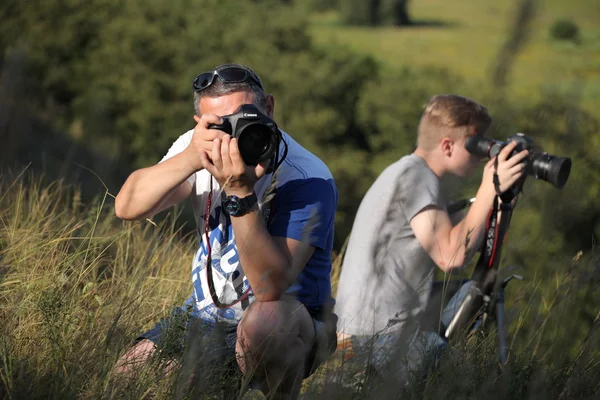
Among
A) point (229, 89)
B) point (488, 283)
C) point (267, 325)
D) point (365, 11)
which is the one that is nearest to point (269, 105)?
point (229, 89)

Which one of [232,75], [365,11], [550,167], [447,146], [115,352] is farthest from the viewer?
[365,11]

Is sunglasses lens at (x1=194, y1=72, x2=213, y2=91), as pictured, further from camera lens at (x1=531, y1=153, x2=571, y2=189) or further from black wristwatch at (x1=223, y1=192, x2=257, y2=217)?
camera lens at (x1=531, y1=153, x2=571, y2=189)

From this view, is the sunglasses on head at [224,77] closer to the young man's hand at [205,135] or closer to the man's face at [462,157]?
the young man's hand at [205,135]

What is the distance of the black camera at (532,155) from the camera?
9.82 ft

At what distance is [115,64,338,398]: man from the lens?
2166mm

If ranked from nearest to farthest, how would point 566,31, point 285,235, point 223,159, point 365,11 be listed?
point 566,31
point 223,159
point 285,235
point 365,11

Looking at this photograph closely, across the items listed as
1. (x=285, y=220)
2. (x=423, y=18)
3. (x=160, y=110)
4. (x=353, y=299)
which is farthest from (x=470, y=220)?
(x=423, y=18)

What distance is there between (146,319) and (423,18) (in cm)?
3710

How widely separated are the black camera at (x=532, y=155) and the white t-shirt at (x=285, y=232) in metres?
0.93

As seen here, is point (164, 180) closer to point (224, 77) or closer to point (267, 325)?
point (224, 77)

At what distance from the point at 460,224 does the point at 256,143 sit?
1.22 metres

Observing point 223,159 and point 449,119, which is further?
point 449,119

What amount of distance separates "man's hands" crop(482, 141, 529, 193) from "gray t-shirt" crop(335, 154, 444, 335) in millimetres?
225

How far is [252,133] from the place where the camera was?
2176mm
